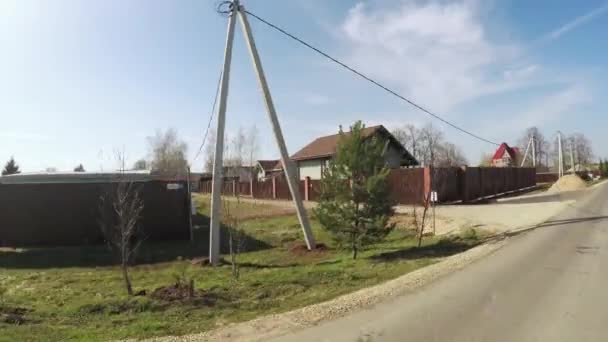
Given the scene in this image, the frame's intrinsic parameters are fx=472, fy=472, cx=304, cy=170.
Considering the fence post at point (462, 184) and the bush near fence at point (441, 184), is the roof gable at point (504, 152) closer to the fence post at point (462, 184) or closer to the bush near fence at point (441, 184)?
the bush near fence at point (441, 184)

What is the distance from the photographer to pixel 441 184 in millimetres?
26312

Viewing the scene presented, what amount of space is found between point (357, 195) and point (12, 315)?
8.89 metres

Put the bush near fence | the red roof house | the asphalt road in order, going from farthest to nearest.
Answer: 1. the red roof house
2. the bush near fence
3. the asphalt road

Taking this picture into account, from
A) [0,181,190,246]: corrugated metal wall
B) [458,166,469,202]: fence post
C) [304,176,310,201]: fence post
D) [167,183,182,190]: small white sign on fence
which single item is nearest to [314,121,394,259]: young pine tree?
[167,183,182,190]: small white sign on fence

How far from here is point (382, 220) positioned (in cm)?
1401

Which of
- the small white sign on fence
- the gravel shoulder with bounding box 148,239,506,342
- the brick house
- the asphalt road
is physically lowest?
the gravel shoulder with bounding box 148,239,506,342

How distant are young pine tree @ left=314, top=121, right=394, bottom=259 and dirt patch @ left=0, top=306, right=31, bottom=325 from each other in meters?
8.19

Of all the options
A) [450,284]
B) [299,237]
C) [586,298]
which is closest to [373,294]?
[450,284]

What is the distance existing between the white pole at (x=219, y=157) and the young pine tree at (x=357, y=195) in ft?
10.8

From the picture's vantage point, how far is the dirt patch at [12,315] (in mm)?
7930

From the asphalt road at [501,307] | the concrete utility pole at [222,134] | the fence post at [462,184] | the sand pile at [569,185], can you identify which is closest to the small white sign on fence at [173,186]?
the concrete utility pole at [222,134]

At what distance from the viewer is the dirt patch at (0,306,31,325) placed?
793 cm

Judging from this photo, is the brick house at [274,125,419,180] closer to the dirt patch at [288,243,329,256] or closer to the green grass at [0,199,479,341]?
the green grass at [0,199,479,341]

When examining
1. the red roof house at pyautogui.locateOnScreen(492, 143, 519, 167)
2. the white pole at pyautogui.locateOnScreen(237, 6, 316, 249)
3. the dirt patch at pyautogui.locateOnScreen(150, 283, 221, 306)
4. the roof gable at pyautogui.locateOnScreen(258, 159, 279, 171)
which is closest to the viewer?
the dirt patch at pyautogui.locateOnScreen(150, 283, 221, 306)
